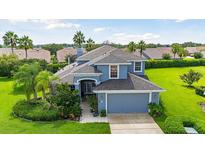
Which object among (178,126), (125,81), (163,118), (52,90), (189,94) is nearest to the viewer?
(178,126)

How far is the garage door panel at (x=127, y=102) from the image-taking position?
17.7 meters

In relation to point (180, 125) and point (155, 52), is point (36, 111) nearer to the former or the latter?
point (180, 125)

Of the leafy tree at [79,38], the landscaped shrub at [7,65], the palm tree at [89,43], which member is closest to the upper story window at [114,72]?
the landscaped shrub at [7,65]

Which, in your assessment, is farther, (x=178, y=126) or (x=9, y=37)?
(x=9, y=37)

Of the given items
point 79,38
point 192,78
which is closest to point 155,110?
point 192,78

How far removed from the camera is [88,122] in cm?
1608

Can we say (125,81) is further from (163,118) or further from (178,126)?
(178,126)

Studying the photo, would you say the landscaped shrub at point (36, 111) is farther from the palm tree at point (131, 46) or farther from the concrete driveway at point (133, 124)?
the palm tree at point (131, 46)

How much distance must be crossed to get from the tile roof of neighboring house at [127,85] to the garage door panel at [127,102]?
0.65 meters

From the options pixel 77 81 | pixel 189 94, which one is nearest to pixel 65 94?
pixel 77 81

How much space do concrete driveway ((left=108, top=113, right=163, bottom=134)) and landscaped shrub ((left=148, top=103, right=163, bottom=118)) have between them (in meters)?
0.39

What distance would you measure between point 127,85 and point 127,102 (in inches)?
56.3

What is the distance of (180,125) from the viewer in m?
14.1

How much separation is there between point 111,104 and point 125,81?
251 cm
